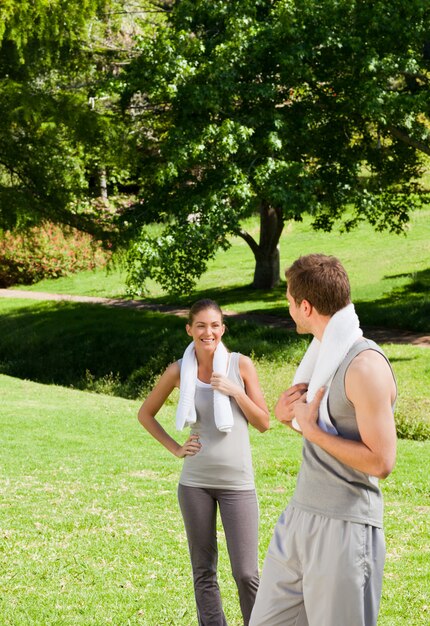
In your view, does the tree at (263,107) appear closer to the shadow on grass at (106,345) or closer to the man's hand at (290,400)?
the shadow on grass at (106,345)

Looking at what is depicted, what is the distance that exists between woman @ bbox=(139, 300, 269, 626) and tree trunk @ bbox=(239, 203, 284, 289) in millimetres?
22804

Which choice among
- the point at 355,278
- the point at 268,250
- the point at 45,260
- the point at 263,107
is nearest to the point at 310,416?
the point at 263,107

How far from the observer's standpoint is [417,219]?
139 feet

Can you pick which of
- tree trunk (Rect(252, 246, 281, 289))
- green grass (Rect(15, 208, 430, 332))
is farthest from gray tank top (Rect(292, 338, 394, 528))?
tree trunk (Rect(252, 246, 281, 289))

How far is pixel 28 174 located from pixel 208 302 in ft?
60.9

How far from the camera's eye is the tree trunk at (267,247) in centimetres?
2894

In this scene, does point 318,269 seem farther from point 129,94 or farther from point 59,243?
point 59,243

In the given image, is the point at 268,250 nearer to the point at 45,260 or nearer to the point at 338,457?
the point at 45,260

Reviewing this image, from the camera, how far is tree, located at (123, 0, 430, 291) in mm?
20922

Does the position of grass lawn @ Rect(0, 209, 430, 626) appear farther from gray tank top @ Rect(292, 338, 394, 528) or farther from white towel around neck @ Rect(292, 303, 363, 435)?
white towel around neck @ Rect(292, 303, 363, 435)

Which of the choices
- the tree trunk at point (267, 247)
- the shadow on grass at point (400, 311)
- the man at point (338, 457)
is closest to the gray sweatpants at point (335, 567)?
the man at point (338, 457)

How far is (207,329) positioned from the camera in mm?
4949

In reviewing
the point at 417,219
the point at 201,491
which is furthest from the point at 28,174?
the point at 417,219

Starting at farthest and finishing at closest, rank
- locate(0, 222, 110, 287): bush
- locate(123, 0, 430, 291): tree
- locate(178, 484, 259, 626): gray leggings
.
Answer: locate(0, 222, 110, 287): bush → locate(123, 0, 430, 291): tree → locate(178, 484, 259, 626): gray leggings
